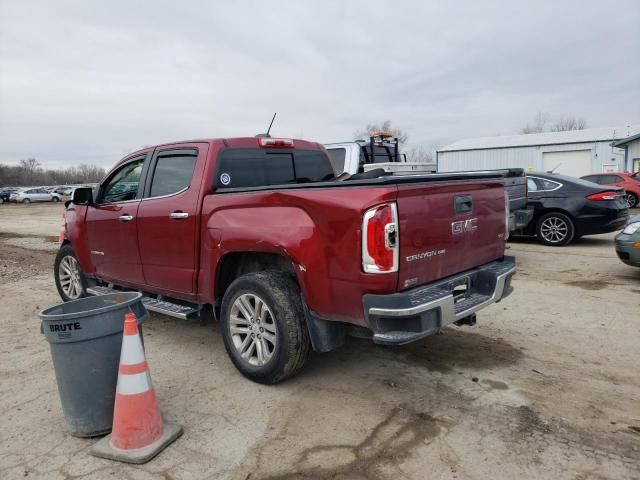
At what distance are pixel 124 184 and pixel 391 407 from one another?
12.1ft

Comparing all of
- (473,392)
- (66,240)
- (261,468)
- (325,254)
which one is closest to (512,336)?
(473,392)

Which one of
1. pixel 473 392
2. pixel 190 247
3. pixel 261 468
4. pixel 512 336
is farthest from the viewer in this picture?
pixel 512 336

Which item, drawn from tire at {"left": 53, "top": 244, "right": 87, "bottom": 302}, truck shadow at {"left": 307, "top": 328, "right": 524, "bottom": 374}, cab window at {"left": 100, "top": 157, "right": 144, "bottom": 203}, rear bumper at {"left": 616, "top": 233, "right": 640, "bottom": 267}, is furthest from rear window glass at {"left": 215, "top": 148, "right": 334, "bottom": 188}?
rear bumper at {"left": 616, "top": 233, "right": 640, "bottom": 267}

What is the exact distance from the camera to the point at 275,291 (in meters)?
3.68

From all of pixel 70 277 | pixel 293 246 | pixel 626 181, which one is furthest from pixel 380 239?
pixel 626 181

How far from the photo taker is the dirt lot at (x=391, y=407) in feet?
9.38

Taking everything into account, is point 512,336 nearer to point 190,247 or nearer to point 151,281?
point 190,247

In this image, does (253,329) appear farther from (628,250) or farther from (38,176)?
(38,176)

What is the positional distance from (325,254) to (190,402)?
1.53m

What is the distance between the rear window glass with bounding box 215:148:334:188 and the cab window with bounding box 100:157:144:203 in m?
1.21

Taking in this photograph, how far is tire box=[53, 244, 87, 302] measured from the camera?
627cm

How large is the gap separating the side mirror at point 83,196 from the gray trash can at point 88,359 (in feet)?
8.76

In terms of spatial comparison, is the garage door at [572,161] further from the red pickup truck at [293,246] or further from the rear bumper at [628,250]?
the red pickup truck at [293,246]

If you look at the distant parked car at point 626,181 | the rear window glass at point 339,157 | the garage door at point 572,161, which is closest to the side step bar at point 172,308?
the rear window glass at point 339,157
